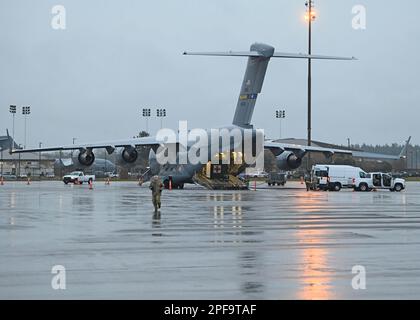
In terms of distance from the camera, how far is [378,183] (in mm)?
58781

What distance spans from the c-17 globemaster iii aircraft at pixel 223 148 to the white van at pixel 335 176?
1.70 m

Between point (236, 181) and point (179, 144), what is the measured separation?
17.1ft

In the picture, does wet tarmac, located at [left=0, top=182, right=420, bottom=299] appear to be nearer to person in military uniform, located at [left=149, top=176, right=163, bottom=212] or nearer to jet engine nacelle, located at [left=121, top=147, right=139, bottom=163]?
person in military uniform, located at [left=149, top=176, right=163, bottom=212]

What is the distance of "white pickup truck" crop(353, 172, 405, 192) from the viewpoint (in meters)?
57.3

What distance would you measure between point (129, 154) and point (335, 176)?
1534 centimetres

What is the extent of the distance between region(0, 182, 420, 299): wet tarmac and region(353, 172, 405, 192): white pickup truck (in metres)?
32.1

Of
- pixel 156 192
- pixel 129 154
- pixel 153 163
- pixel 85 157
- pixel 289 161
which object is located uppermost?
pixel 129 154

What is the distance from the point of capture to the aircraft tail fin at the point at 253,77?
54.2 metres

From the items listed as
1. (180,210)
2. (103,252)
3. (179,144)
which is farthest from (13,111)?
(103,252)

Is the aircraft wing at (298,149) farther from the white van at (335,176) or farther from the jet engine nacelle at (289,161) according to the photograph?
the white van at (335,176)

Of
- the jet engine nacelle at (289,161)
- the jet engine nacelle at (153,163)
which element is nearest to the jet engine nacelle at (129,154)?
the jet engine nacelle at (153,163)

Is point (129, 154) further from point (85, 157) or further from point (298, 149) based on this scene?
point (298, 149)

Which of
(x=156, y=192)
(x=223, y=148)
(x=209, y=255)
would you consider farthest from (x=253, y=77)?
(x=209, y=255)
